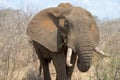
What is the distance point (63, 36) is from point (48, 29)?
2.32ft

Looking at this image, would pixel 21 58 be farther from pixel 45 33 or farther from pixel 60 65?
pixel 60 65

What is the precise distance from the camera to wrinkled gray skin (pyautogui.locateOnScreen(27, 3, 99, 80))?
6.31 m

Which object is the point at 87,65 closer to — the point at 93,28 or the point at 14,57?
the point at 93,28

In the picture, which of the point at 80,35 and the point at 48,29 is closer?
the point at 80,35

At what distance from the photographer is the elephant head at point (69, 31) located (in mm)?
6281

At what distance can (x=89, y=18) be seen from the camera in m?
6.81

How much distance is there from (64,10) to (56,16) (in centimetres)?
31

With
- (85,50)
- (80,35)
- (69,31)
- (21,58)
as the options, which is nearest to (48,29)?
(69,31)

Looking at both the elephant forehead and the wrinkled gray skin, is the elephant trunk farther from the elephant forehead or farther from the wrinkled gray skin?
the elephant forehead

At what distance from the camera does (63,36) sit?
6852 mm

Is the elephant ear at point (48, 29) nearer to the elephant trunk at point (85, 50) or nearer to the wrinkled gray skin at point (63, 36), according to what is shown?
the wrinkled gray skin at point (63, 36)

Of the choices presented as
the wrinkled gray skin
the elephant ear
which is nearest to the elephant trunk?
the wrinkled gray skin

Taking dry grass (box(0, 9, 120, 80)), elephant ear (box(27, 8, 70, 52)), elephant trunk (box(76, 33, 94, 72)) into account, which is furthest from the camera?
elephant ear (box(27, 8, 70, 52))

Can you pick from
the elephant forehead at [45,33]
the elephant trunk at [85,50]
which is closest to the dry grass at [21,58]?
the elephant trunk at [85,50]
